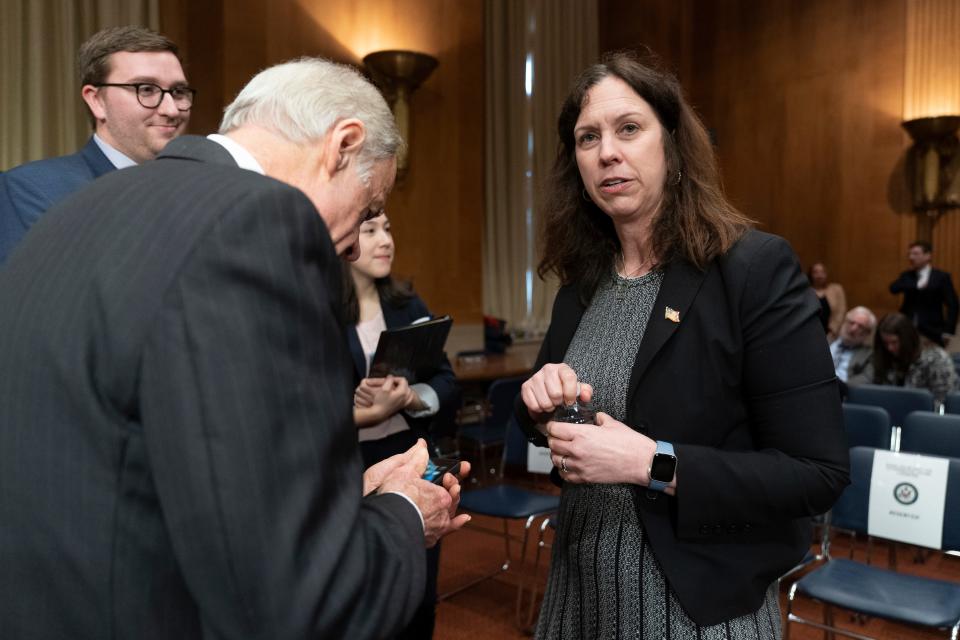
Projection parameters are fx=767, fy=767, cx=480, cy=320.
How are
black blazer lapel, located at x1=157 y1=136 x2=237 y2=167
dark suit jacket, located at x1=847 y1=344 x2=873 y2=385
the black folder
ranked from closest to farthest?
black blazer lapel, located at x1=157 y1=136 x2=237 y2=167 → the black folder → dark suit jacket, located at x1=847 y1=344 x2=873 y2=385

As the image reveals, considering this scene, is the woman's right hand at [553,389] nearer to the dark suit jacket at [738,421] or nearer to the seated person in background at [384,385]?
the dark suit jacket at [738,421]

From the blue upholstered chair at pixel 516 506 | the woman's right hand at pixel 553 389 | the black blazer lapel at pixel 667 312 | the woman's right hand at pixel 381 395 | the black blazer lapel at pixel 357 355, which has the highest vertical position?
the black blazer lapel at pixel 667 312

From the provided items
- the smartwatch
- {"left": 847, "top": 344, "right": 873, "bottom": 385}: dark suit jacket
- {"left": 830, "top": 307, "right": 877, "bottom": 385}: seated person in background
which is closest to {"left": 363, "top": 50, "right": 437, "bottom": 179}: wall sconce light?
{"left": 830, "top": 307, "right": 877, "bottom": 385}: seated person in background

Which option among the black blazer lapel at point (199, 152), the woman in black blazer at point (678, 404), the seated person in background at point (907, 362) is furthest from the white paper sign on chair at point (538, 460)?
the seated person in background at point (907, 362)

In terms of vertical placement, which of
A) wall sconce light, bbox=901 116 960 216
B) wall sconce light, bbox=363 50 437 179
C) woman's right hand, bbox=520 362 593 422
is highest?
wall sconce light, bbox=363 50 437 179

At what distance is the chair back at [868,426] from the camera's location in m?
4.54

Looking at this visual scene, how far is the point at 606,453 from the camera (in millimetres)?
1414

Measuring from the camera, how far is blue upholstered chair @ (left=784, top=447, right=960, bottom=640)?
2.83m

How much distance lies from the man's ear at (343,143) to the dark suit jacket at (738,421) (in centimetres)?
71

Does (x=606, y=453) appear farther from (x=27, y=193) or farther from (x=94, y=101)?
(x=94, y=101)

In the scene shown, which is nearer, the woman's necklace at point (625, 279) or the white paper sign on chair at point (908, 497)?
the woman's necklace at point (625, 279)

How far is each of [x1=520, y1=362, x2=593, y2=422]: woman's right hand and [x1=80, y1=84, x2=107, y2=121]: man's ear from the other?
163 cm

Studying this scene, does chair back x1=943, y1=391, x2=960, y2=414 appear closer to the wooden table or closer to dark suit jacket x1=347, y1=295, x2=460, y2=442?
the wooden table

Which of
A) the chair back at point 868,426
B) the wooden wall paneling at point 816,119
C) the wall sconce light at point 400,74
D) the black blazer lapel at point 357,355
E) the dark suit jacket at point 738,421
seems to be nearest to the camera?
the dark suit jacket at point 738,421
